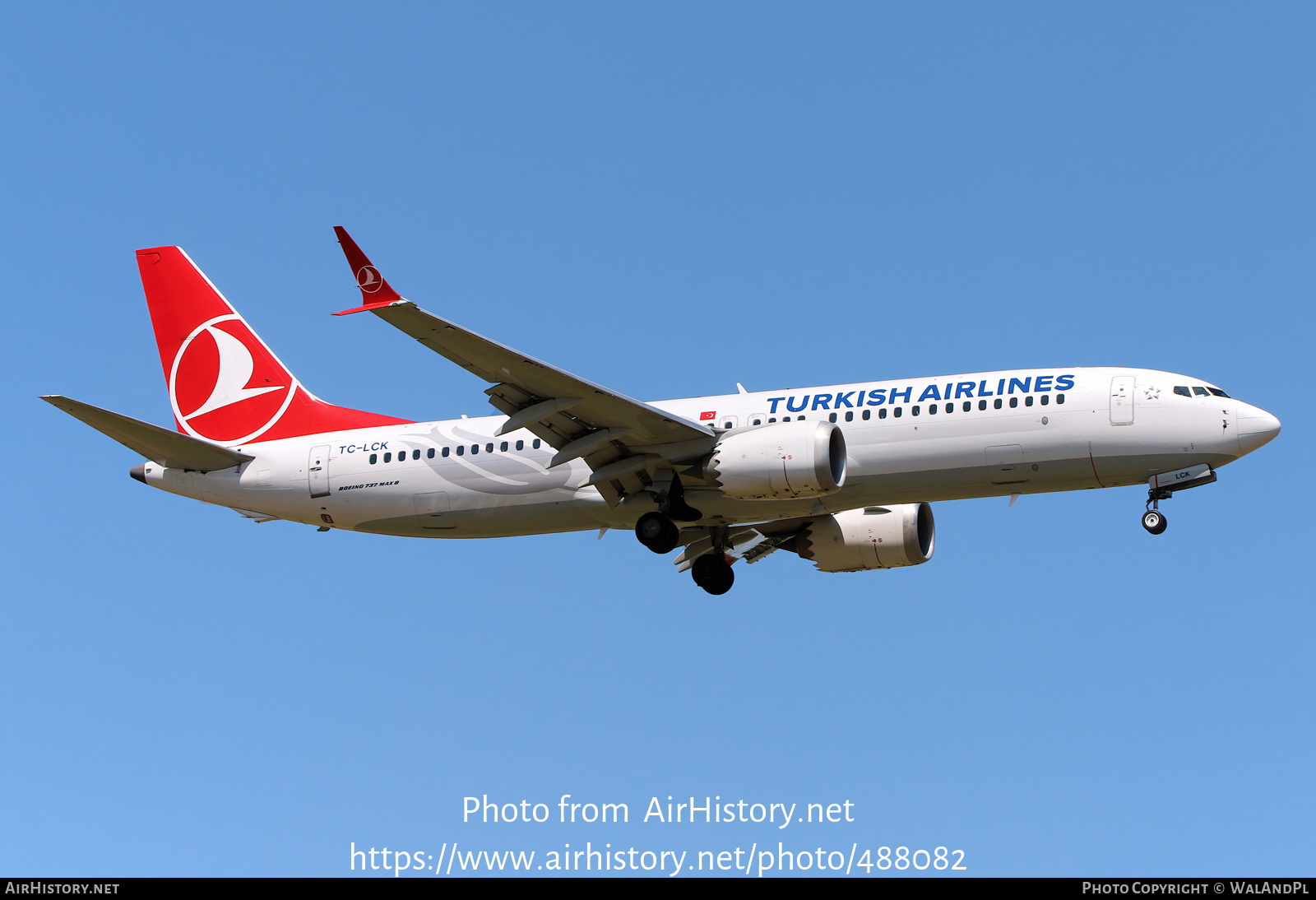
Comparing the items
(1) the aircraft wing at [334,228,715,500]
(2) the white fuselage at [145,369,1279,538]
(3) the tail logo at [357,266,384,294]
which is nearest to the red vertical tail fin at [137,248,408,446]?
(2) the white fuselage at [145,369,1279,538]

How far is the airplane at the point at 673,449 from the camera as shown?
98.4 ft

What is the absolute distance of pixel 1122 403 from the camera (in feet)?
99.3

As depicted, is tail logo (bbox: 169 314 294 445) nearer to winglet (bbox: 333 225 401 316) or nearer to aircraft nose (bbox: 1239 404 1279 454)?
winglet (bbox: 333 225 401 316)

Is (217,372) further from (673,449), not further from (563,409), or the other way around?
(673,449)

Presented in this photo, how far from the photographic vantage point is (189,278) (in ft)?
125

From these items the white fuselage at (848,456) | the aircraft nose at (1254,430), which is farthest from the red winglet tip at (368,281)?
the aircraft nose at (1254,430)

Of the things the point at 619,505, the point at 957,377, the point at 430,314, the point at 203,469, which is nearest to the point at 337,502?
the point at 203,469

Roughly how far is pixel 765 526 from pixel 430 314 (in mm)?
12472

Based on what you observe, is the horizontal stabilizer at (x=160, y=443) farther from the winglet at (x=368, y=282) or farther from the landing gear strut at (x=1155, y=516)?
the landing gear strut at (x=1155, y=516)

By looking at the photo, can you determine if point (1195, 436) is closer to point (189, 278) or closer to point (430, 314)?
point (430, 314)

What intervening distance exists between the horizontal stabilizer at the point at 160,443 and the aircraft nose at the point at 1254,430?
21.4 m

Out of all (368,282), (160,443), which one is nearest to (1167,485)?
(368,282)

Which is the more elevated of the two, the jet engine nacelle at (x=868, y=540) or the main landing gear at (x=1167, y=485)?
the jet engine nacelle at (x=868, y=540)
